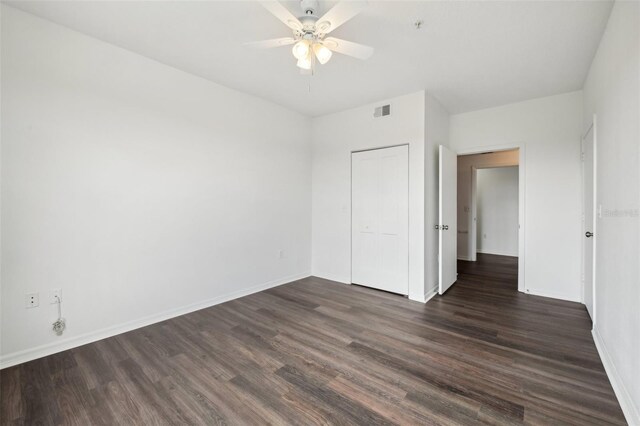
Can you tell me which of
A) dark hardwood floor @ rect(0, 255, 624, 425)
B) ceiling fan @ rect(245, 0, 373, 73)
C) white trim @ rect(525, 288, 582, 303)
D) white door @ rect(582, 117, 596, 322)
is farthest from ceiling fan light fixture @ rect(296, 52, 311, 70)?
white trim @ rect(525, 288, 582, 303)

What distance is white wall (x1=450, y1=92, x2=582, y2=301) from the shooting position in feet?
11.7

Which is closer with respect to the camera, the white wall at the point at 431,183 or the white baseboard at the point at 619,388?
the white baseboard at the point at 619,388

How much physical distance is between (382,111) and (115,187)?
133 inches

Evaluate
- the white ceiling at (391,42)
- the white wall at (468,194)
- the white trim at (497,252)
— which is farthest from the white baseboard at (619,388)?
the white trim at (497,252)

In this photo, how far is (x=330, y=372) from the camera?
2061mm

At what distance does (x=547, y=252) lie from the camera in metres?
3.75

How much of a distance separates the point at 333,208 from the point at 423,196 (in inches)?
59.3

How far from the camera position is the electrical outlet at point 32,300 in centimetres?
219

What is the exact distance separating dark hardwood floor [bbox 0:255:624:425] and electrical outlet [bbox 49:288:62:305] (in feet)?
1.49

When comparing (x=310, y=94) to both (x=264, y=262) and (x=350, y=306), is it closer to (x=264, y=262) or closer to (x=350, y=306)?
(x=264, y=262)

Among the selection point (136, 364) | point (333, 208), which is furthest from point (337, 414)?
point (333, 208)

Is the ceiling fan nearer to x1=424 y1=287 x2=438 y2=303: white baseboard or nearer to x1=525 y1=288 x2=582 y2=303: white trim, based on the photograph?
x1=424 y1=287 x2=438 y2=303: white baseboard

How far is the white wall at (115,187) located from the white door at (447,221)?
8.30 feet

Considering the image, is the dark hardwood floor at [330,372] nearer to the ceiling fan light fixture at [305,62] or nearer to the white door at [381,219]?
the white door at [381,219]
